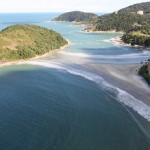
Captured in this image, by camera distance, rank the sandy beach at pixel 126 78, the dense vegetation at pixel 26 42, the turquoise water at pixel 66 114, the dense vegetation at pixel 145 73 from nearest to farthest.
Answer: the turquoise water at pixel 66 114, the sandy beach at pixel 126 78, the dense vegetation at pixel 145 73, the dense vegetation at pixel 26 42

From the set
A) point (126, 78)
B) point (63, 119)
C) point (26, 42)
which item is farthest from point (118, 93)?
point (26, 42)

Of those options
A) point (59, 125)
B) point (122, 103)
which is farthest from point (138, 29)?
point (59, 125)

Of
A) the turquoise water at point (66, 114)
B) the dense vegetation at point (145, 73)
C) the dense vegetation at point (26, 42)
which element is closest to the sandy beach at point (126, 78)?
the dense vegetation at point (145, 73)

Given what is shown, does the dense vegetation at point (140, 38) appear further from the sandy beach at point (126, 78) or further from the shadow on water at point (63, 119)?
the shadow on water at point (63, 119)

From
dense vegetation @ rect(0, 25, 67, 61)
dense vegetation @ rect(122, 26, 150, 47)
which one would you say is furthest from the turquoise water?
dense vegetation @ rect(122, 26, 150, 47)

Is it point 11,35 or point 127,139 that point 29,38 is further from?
point 127,139

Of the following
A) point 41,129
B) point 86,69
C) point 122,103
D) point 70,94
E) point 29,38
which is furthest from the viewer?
point 29,38
